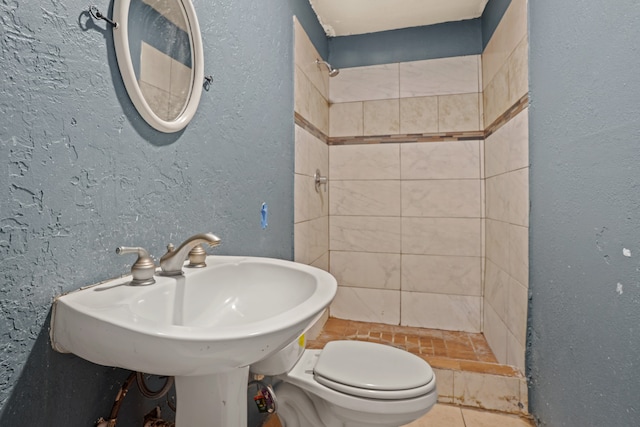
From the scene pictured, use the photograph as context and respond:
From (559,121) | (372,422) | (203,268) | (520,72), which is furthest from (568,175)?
(203,268)

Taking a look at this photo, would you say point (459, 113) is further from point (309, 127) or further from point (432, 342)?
point (432, 342)

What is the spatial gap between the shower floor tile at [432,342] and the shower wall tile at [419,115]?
1.37m

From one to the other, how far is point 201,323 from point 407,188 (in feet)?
6.20

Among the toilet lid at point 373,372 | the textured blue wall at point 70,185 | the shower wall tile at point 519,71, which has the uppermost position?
the shower wall tile at point 519,71

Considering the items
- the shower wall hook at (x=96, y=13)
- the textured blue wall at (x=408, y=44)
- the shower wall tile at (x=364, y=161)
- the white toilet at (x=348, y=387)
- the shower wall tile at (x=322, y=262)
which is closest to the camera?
the shower wall hook at (x=96, y=13)

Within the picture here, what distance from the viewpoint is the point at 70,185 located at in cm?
66

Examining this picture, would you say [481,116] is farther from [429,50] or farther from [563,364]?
[563,364]

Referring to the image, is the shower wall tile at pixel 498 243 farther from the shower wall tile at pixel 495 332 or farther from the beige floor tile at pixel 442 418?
the beige floor tile at pixel 442 418

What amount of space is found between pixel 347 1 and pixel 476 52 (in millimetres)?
939

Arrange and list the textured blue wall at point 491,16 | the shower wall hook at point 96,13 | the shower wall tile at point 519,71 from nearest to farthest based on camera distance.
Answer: the shower wall hook at point 96,13, the shower wall tile at point 519,71, the textured blue wall at point 491,16

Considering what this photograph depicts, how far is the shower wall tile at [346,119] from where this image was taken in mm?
2521

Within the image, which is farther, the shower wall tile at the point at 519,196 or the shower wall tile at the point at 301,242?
the shower wall tile at the point at 301,242

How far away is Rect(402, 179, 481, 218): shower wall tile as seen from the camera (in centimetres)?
233

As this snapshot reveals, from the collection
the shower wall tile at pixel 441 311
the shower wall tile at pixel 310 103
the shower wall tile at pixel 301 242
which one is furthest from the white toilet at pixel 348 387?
the shower wall tile at pixel 310 103
